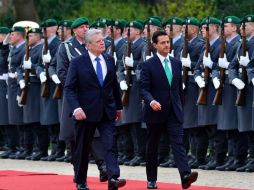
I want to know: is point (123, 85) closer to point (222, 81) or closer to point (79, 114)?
point (222, 81)

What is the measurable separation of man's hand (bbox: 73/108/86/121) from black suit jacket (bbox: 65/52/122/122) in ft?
0.59

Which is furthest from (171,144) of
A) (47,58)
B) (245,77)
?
(47,58)

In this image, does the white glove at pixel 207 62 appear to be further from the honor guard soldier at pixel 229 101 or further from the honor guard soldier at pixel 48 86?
the honor guard soldier at pixel 48 86

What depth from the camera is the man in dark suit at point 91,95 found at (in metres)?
16.5

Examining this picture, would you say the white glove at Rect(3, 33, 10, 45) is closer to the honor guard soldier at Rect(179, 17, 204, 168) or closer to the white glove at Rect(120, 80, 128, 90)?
the white glove at Rect(120, 80, 128, 90)

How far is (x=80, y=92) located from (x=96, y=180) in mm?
2173

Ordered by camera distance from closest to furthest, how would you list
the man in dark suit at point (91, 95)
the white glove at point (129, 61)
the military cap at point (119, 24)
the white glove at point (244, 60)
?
the man in dark suit at point (91, 95), the white glove at point (244, 60), the white glove at point (129, 61), the military cap at point (119, 24)

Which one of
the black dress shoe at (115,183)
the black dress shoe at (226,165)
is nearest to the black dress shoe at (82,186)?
the black dress shoe at (115,183)

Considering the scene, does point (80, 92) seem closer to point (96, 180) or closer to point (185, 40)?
point (96, 180)

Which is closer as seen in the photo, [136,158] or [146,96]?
[146,96]

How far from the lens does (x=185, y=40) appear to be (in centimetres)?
2030

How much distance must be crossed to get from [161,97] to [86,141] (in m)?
1.14

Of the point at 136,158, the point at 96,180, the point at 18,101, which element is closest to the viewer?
the point at 96,180

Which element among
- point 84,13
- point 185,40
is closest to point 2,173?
point 185,40
